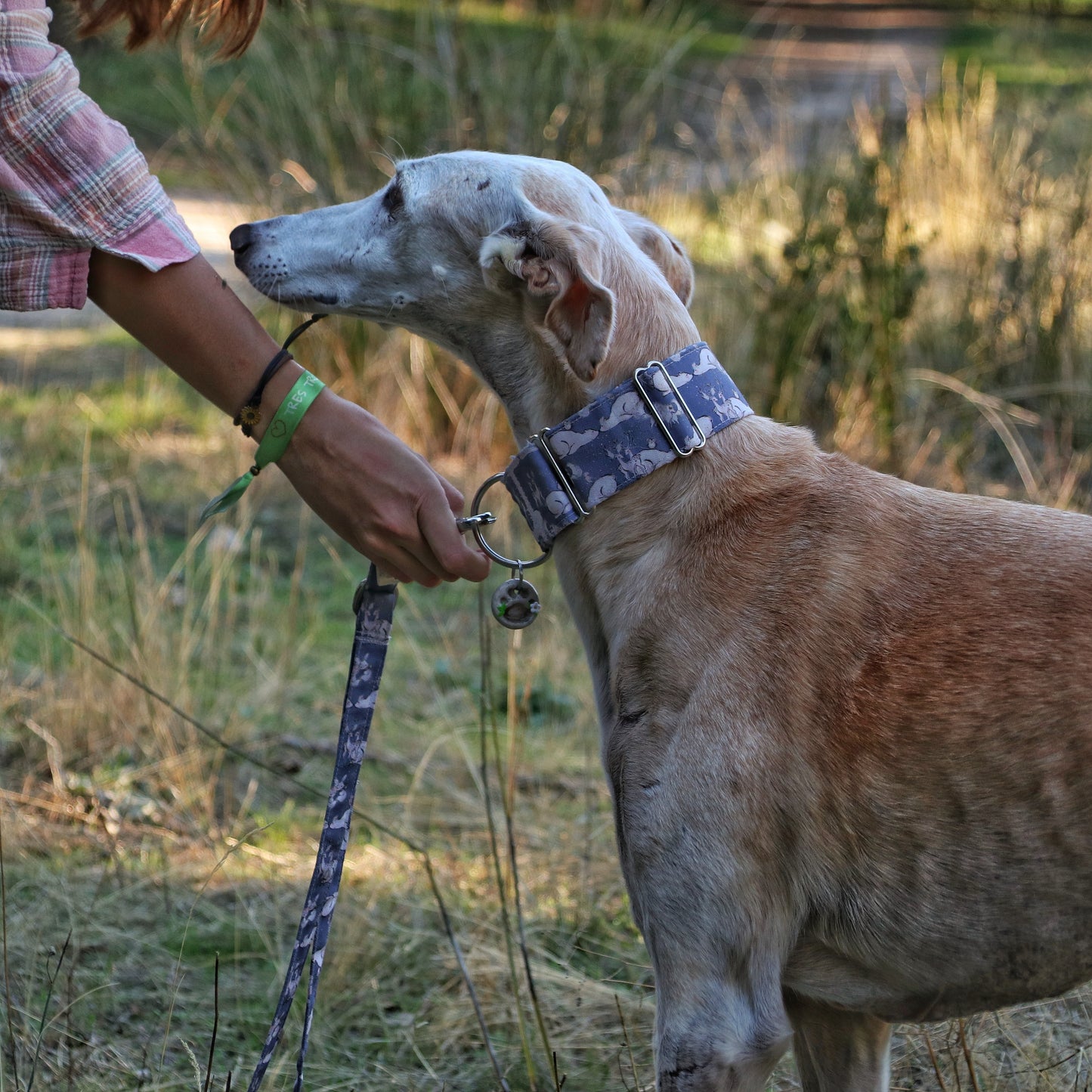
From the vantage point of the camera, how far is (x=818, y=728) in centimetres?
190

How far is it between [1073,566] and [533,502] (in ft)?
2.89

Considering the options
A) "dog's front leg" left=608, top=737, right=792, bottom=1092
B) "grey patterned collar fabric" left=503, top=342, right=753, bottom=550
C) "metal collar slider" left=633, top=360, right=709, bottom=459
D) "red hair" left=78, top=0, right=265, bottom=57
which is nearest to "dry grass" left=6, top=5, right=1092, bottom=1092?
"dog's front leg" left=608, top=737, right=792, bottom=1092

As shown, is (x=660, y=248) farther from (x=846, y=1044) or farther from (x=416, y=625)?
(x=416, y=625)

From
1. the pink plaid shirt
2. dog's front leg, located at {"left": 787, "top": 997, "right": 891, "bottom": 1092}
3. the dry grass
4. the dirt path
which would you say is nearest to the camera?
the pink plaid shirt

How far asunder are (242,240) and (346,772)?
106cm

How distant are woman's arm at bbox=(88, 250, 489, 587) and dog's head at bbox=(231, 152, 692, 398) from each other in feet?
1.09

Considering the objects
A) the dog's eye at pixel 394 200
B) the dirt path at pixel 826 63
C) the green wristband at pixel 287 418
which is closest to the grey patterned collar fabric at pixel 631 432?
the green wristband at pixel 287 418

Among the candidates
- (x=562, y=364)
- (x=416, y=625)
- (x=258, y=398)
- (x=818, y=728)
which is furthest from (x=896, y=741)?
(x=416, y=625)

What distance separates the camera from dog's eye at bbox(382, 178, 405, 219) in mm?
2410

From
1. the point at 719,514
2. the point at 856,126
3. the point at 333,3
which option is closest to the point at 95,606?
the point at 719,514

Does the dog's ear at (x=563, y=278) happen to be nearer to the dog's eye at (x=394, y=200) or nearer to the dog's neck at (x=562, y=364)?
the dog's neck at (x=562, y=364)

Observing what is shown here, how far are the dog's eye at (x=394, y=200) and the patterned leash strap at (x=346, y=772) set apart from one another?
696mm

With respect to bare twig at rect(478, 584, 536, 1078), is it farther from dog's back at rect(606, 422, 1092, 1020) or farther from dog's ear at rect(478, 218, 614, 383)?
dog's ear at rect(478, 218, 614, 383)

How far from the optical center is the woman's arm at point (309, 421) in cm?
207
